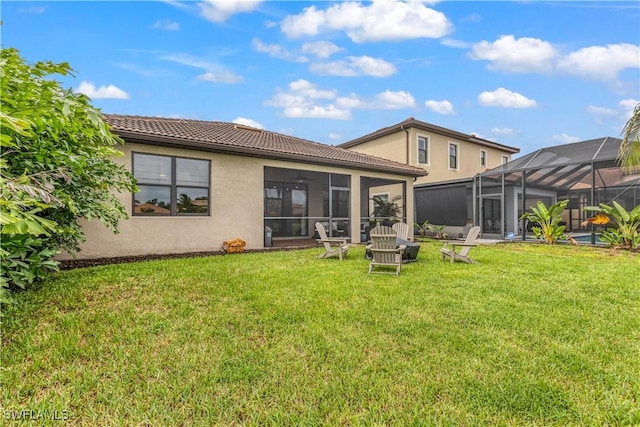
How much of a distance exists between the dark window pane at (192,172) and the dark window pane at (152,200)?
21.7 inches

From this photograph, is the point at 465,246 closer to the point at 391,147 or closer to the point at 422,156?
the point at 422,156

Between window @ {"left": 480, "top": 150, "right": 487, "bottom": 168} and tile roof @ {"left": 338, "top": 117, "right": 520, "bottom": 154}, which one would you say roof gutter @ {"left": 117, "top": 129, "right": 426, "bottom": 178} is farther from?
window @ {"left": 480, "top": 150, "right": 487, "bottom": 168}

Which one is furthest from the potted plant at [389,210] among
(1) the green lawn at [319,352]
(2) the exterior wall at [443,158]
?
(1) the green lawn at [319,352]

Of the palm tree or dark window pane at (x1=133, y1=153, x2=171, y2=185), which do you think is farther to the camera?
dark window pane at (x1=133, y1=153, x2=171, y2=185)

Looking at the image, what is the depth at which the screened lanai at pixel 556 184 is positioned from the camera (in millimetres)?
13820

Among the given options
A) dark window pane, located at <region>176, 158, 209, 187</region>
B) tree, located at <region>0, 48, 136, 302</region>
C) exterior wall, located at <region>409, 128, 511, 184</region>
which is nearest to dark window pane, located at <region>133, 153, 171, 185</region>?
dark window pane, located at <region>176, 158, 209, 187</region>

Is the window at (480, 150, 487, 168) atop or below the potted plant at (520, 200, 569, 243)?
atop

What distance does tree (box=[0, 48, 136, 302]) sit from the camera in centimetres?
189

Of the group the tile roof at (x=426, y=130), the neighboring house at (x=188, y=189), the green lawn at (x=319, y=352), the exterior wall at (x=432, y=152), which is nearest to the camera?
the green lawn at (x=319, y=352)

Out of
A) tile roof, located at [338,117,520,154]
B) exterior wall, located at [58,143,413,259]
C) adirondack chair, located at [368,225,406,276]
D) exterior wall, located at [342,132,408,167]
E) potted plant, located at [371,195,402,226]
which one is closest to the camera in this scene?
adirondack chair, located at [368,225,406,276]

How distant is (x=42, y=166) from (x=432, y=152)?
67.0 ft

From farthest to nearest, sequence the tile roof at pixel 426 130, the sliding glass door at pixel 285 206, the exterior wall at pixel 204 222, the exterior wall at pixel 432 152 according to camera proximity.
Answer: the exterior wall at pixel 432 152
the tile roof at pixel 426 130
the sliding glass door at pixel 285 206
the exterior wall at pixel 204 222

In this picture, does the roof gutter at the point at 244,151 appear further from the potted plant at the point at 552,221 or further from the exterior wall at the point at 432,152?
the potted plant at the point at 552,221

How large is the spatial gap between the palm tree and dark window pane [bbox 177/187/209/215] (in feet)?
42.0
